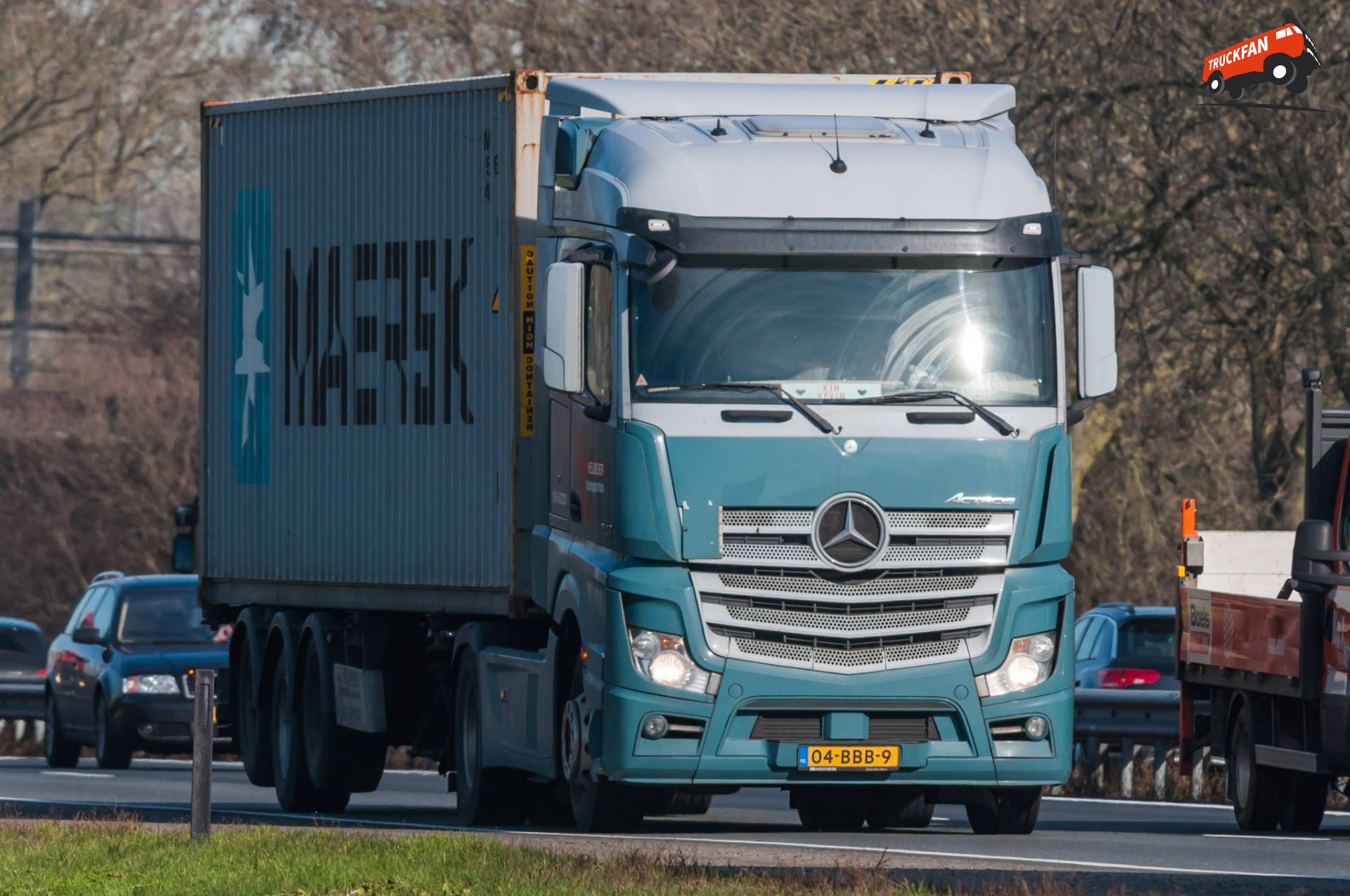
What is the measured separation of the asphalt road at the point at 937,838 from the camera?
43.2 ft

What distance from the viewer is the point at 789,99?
1520 centimetres

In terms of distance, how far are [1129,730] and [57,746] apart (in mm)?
10396

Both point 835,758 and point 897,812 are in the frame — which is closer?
point 835,758

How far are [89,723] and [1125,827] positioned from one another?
11.7 meters

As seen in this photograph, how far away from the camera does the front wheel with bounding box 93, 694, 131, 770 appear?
26.0 metres

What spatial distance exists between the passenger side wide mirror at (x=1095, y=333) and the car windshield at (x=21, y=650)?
73.2 ft

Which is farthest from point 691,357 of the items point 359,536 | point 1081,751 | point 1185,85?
point 1185,85

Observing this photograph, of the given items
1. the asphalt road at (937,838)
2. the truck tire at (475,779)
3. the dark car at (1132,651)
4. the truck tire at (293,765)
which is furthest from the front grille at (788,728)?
the dark car at (1132,651)

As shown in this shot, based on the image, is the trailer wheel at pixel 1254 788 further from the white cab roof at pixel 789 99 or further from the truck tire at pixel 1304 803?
the white cab roof at pixel 789 99

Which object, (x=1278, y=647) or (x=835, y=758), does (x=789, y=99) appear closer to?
(x=835, y=758)

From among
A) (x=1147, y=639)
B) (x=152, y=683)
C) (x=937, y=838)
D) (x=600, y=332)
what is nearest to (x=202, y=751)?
(x=600, y=332)

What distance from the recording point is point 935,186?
14.4 metres

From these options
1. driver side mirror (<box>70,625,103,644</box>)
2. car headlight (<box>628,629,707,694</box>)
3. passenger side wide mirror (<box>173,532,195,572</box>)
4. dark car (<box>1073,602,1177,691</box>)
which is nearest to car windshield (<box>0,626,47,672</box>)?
driver side mirror (<box>70,625,103,644</box>)

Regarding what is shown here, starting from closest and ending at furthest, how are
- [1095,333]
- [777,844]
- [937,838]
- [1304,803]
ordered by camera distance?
[1095,333] → [777,844] → [937,838] → [1304,803]
